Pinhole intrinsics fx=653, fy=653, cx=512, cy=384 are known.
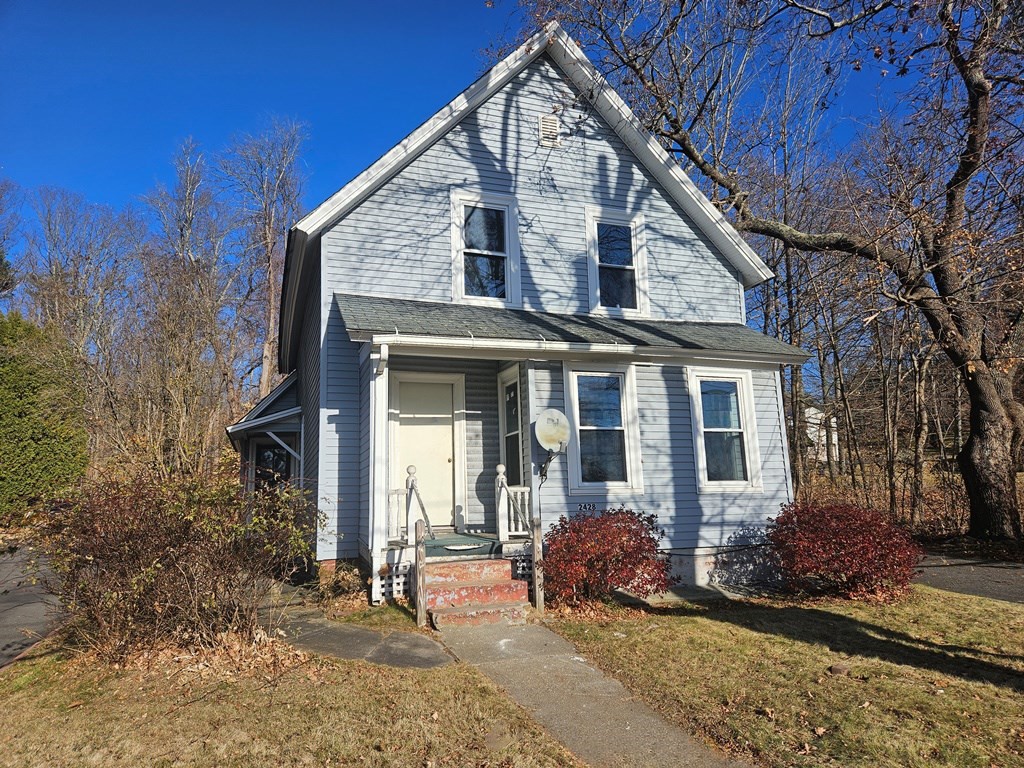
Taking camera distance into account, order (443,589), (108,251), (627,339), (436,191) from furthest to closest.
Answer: (108,251), (436,191), (627,339), (443,589)

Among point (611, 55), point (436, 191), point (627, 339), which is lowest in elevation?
point (627, 339)

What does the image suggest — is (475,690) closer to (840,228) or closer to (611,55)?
(611,55)

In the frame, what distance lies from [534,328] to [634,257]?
2.96 m

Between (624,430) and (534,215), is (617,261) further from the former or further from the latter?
(624,430)

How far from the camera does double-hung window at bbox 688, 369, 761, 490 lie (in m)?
10.3

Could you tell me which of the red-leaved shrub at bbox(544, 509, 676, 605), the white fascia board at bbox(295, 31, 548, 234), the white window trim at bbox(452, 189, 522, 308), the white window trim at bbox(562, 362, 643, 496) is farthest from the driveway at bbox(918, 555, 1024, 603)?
the white fascia board at bbox(295, 31, 548, 234)

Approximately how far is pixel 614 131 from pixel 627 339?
425 centimetres

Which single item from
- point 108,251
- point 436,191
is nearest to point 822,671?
point 436,191

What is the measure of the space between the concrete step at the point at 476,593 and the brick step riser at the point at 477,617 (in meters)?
0.20

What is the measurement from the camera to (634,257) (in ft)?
37.8

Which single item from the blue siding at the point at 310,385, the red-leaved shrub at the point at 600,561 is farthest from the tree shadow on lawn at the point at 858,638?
the blue siding at the point at 310,385

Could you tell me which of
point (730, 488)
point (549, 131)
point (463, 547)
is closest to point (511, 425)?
point (463, 547)

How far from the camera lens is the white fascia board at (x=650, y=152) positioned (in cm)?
1113

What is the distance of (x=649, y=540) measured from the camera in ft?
27.6
